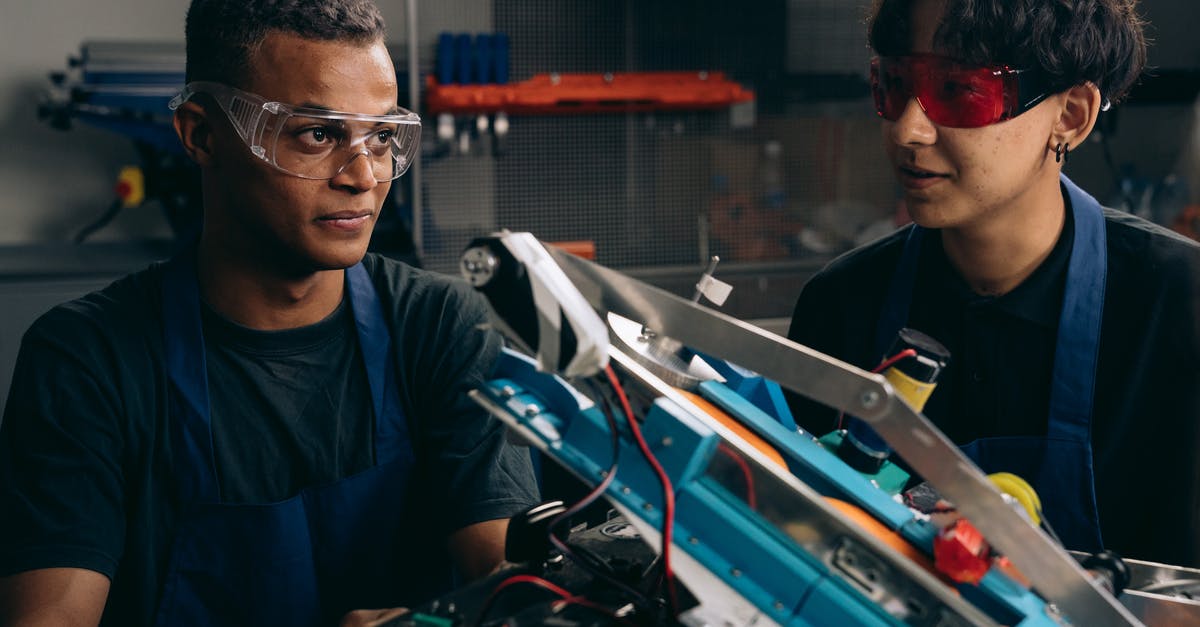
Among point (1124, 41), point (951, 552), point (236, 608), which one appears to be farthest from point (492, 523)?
point (1124, 41)

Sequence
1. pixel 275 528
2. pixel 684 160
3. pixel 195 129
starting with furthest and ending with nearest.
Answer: pixel 684 160
pixel 195 129
pixel 275 528

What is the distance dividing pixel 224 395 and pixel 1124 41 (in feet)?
4.74

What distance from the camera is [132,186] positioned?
10.2 feet

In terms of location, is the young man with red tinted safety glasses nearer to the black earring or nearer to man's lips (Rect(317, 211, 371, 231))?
the black earring

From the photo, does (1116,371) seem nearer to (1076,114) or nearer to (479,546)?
(1076,114)

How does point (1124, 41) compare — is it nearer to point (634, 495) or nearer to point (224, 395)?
point (634, 495)

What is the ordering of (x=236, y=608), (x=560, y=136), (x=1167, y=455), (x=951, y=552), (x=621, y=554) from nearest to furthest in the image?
(x=951, y=552)
(x=621, y=554)
(x=236, y=608)
(x=1167, y=455)
(x=560, y=136)

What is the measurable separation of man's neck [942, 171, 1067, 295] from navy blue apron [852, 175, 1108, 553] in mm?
46

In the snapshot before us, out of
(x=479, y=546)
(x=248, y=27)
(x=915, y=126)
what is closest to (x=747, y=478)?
(x=479, y=546)

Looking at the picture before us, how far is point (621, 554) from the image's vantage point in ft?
3.50

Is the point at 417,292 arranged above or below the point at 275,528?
above

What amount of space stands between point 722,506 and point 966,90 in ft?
2.80

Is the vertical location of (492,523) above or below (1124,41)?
below

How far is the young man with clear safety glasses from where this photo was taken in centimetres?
127
